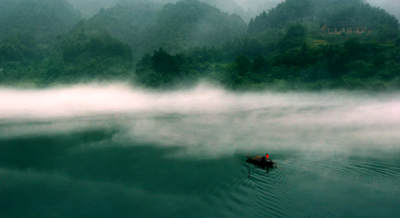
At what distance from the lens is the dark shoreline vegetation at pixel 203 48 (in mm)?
50000

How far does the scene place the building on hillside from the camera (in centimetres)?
6231

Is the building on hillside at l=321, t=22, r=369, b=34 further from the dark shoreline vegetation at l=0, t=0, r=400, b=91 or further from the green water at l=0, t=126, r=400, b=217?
the green water at l=0, t=126, r=400, b=217

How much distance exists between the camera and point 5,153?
2436cm

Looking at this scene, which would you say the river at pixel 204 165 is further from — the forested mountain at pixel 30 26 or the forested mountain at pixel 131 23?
the forested mountain at pixel 131 23

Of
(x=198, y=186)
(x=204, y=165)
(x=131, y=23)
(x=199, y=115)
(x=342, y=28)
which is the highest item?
(x=131, y=23)

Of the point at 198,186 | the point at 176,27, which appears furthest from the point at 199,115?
the point at 176,27

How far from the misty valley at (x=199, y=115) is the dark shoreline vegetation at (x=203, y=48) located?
0.32 meters

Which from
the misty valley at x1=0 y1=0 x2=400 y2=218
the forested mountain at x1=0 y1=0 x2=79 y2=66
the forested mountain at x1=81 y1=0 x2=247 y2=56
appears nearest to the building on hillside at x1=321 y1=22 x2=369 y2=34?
the misty valley at x1=0 y1=0 x2=400 y2=218

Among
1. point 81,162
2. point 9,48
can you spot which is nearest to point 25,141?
point 81,162

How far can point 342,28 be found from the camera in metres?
62.9

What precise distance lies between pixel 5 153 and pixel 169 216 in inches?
694

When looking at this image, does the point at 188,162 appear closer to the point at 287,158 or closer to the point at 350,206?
the point at 287,158

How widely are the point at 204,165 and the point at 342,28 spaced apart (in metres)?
55.6

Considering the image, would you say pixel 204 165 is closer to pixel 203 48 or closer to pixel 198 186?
pixel 198 186
